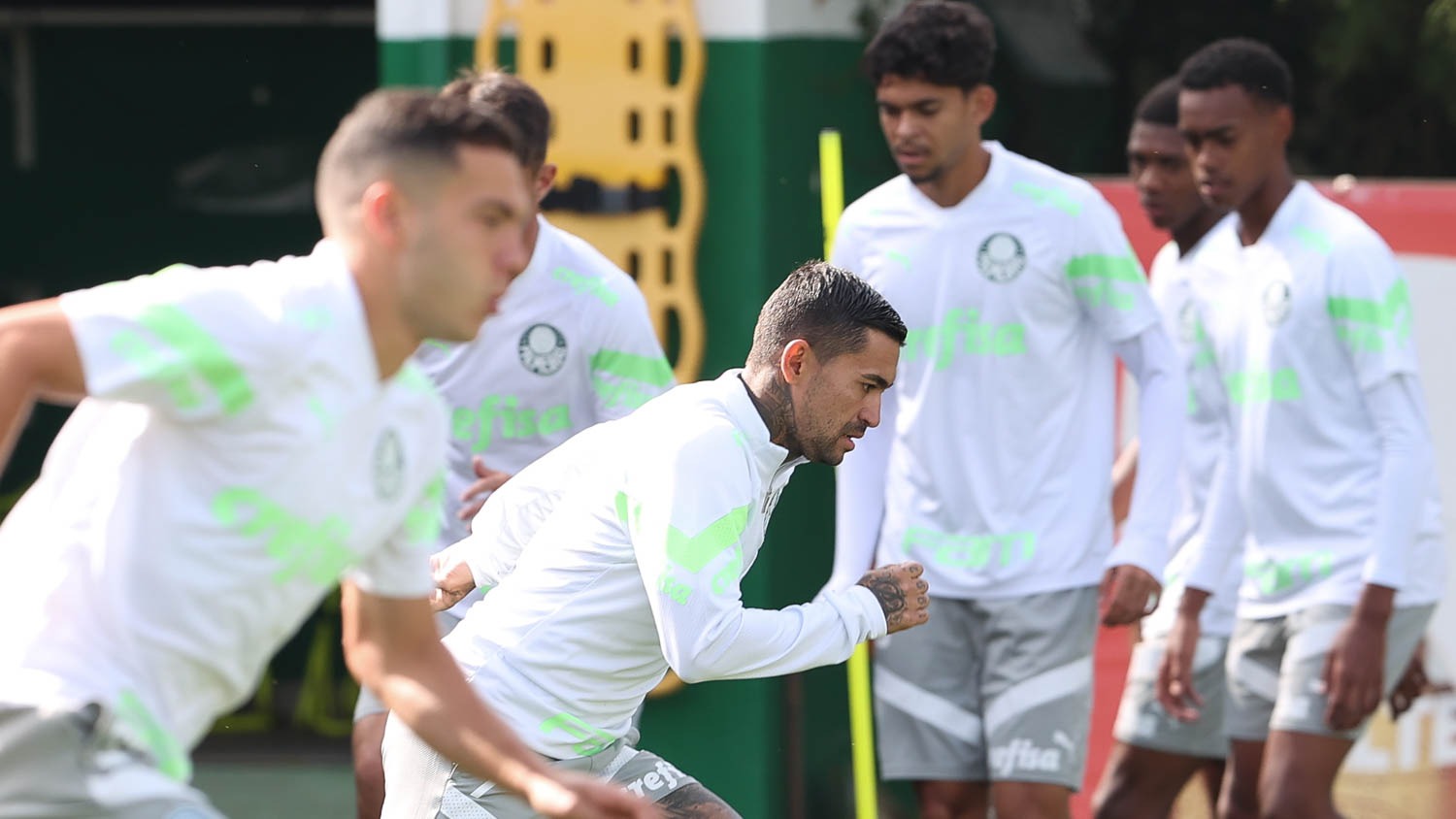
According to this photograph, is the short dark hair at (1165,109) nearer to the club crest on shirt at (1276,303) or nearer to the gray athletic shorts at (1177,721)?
the club crest on shirt at (1276,303)

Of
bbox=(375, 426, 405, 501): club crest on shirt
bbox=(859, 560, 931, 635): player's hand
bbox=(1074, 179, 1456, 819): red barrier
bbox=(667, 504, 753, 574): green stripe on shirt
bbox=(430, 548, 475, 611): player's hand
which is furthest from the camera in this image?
→ bbox=(1074, 179, 1456, 819): red barrier

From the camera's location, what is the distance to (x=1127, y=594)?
555 cm

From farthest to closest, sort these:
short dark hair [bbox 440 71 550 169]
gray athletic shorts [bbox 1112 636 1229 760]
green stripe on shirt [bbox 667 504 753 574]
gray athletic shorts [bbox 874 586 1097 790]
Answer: gray athletic shorts [bbox 1112 636 1229 760] → gray athletic shorts [bbox 874 586 1097 790] → short dark hair [bbox 440 71 550 169] → green stripe on shirt [bbox 667 504 753 574]

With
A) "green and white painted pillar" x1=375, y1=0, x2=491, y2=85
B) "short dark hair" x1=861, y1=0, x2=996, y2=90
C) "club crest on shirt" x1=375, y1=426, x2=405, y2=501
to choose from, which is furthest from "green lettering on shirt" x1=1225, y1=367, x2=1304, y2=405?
"club crest on shirt" x1=375, y1=426, x2=405, y2=501

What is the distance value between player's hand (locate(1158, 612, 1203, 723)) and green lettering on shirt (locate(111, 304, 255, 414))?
3.58m

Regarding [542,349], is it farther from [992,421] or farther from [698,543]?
[698,543]

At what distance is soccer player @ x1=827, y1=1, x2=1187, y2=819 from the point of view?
225 inches

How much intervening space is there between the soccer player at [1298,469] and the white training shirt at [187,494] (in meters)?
3.20

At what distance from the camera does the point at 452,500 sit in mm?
5492

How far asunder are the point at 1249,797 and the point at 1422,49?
10.4 ft

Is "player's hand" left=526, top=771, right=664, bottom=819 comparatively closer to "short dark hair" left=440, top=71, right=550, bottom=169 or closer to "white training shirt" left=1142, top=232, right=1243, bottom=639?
"short dark hair" left=440, top=71, right=550, bottom=169

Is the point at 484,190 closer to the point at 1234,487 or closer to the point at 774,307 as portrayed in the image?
the point at 774,307

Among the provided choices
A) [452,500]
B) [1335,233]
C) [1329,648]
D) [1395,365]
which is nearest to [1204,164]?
[1335,233]

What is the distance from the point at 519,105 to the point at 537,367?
0.63 m
